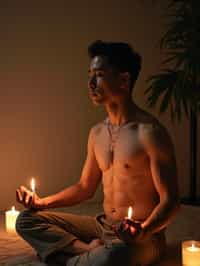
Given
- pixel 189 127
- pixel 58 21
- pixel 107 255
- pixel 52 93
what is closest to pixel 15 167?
pixel 52 93

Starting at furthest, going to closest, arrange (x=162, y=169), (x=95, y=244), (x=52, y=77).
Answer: (x=52, y=77) → (x=95, y=244) → (x=162, y=169)

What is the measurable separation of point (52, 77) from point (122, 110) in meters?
1.45

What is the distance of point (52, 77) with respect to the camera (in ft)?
11.8

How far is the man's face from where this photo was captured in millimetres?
2199

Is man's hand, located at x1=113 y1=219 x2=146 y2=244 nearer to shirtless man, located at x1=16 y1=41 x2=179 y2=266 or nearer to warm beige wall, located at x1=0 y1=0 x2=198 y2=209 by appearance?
shirtless man, located at x1=16 y1=41 x2=179 y2=266

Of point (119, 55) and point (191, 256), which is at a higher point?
point (119, 55)

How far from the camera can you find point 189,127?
382 centimetres

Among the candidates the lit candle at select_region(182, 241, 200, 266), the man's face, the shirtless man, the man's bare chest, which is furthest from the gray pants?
the man's face

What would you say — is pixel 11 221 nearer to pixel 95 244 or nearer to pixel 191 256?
pixel 95 244

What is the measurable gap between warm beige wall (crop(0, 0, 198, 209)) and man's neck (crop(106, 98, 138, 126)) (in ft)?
4.57

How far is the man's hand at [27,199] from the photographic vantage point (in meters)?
2.24

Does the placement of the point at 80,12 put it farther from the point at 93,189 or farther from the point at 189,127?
the point at 93,189

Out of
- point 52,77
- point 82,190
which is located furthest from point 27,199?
point 52,77

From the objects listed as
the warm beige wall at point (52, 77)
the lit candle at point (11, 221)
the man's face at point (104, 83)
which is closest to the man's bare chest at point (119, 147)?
the man's face at point (104, 83)
